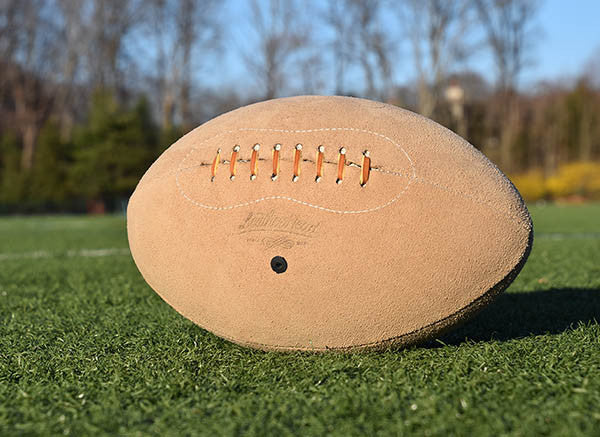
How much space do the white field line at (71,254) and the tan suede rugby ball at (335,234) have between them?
13.4 ft

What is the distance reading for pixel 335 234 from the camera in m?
1.99

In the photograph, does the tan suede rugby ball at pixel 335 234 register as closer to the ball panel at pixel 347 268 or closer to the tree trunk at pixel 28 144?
the ball panel at pixel 347 268

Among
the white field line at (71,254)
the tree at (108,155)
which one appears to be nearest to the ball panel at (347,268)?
the white field line at (71,254)

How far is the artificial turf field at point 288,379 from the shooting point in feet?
4.98

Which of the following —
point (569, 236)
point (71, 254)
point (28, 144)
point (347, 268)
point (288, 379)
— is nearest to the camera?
point (288, 379)

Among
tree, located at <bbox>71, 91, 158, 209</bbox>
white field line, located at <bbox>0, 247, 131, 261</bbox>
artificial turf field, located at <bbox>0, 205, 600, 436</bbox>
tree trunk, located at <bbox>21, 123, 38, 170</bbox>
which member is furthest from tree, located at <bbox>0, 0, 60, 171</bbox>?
artificial turf field, located at <bbox>0, 205, 600, 436</bbox>

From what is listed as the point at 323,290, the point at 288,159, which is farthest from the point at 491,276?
the point at 288,159

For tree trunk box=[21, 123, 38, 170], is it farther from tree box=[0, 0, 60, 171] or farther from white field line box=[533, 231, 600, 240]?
white field line box=[533, 231, 600, 240]

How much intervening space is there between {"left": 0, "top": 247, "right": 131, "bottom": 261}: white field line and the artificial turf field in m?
2.89

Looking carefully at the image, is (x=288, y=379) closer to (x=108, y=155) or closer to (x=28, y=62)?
(x=108, y=155)

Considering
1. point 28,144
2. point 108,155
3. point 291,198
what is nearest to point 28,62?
point 28,144

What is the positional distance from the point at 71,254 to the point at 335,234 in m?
4.76

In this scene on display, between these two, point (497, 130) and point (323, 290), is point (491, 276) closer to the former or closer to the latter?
point (323, 290)

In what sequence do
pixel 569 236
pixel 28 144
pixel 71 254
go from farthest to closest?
pixel 28 144, pixel 569 236, pixel 71 254
